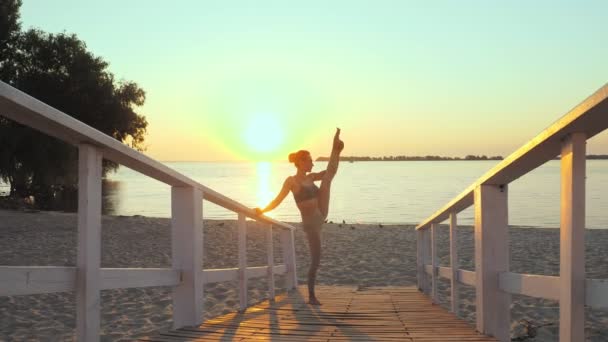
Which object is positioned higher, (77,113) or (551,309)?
(77,113)

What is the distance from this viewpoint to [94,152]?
2.86 meters

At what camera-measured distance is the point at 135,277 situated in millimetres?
3332

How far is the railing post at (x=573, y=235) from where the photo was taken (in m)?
2.44

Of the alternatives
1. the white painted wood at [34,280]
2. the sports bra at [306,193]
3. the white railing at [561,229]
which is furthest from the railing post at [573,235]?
the sports bra at [306,193]

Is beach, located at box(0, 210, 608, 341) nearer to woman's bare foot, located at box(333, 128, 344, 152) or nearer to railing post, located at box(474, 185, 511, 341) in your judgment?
woman's bare foot, located at box(333, 128, 344, 152)

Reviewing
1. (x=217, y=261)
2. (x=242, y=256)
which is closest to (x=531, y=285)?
(x=242, y=256)

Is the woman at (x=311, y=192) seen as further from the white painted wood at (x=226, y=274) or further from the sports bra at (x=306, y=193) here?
the white painted wood at (x=226, y=274)

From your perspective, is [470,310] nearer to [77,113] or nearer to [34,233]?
[34,233]

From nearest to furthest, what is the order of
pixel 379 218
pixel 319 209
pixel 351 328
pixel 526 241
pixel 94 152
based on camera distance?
1. pixel 94 152
2. pixel 351 328
3. pixel 319 209
4. pixel 526 241
5. pixel 379 218

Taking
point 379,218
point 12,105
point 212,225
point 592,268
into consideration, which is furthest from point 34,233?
point 379,218

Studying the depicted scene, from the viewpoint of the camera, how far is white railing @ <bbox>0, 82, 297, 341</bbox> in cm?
240

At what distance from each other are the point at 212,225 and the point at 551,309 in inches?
636

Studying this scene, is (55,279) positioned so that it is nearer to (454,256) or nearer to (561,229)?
(561,229)

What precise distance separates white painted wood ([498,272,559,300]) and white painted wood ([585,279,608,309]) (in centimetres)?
21
